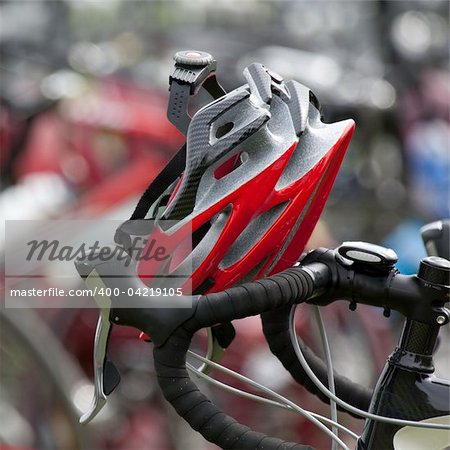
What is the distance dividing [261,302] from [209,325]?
7 centimetres

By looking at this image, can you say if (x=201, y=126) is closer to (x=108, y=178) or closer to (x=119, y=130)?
(x=108, y=178)

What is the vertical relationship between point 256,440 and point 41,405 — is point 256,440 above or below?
above

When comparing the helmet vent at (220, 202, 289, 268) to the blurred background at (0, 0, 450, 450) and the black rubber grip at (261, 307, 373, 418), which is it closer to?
the black rubber grip at (261, 307, 373, 418)

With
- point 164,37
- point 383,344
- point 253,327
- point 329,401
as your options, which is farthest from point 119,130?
point 329,401

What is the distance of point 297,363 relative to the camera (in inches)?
59.2

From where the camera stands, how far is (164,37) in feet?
20.3

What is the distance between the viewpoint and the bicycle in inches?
48.3

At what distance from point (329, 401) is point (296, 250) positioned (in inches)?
9.6

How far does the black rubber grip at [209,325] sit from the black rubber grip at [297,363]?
7.7 inches

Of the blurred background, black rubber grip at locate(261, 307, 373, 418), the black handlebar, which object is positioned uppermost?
the black handlebar

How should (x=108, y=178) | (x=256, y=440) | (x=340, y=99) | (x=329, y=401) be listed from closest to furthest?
(x=256, y=440) < (x=329, y=401) < (x=108, y=178) < (x=340, y=99)

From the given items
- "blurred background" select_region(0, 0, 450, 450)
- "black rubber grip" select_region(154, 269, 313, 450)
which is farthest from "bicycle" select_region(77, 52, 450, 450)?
"blurred background" select_region(0, 0, 450, 450)

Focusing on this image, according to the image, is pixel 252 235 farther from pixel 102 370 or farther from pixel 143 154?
pixel 143 154

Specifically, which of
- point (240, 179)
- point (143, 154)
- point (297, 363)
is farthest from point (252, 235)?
point (143, 154)
